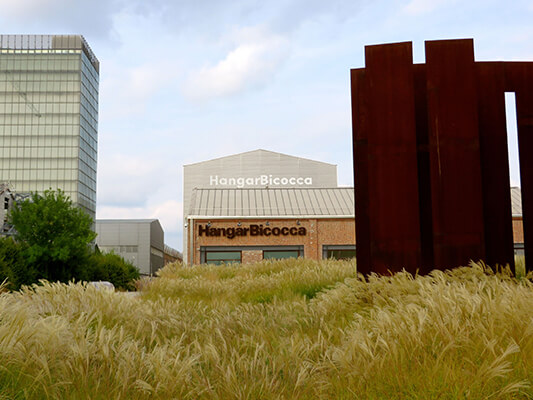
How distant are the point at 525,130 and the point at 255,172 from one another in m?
53.6

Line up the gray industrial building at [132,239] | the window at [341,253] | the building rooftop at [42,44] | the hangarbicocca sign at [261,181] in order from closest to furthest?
1. the window at [341,253]
2. the hangarbicocca sign at [261,181]
3. the gray industrial building at [132,239]
4. the building rooftop at [42,44]

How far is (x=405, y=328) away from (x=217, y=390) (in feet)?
5.62

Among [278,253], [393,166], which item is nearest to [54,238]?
[393,166]

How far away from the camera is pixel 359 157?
28.7 feet

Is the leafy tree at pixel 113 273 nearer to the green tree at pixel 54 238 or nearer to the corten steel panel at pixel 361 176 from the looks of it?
the green tree at pixel 54 238

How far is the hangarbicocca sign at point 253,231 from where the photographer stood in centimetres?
3253

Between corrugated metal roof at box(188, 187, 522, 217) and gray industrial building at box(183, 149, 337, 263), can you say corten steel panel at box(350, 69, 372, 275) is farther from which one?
gray industrial building at box(183, 149, 337, 263)

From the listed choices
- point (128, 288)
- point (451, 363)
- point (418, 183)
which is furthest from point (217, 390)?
point (128, 288)

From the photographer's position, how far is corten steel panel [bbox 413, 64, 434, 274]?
8.37 meters

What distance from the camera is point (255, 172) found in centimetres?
6144

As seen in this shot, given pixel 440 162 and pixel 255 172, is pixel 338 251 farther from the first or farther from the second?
pixel 255 172

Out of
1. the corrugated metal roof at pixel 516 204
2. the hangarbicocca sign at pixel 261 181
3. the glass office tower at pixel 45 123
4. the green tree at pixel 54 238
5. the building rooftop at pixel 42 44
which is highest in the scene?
the building rooftop at pixel 42 44

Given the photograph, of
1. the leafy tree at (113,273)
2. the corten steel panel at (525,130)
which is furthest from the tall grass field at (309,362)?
the leafy tree at (113,273)

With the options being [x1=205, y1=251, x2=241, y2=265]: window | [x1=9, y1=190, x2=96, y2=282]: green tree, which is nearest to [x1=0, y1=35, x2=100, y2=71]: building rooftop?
[x1=205, y1=251, x2=241, y2=265]: window
